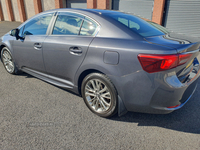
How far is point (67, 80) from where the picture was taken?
2896mm

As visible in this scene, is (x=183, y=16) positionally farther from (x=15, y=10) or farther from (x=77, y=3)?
(x=15, y=10)

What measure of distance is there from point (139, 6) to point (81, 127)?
11.6 meters

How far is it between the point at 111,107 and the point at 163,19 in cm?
1067

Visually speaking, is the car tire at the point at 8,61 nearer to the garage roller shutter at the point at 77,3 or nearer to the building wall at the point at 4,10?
A: the garage roller shutter at the point at 77,3

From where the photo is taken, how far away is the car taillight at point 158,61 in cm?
184

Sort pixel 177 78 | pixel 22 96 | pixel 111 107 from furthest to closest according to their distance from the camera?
1. pixel 22 96
2. pixel 111 107
3. pixel 177 78

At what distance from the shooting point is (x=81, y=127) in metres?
2.32

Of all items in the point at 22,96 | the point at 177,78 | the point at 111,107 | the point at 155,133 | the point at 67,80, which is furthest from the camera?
the point at 22,96

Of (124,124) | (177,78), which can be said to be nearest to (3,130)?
(124,124)

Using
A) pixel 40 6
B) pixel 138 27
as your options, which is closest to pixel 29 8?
pixel 40 6

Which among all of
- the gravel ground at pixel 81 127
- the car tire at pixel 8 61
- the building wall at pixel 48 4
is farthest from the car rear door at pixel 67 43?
the building wall at pixel 48 4

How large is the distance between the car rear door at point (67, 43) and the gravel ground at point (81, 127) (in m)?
0.61

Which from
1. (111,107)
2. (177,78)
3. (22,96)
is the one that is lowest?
(22,96)

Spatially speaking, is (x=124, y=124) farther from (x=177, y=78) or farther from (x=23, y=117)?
(x=23, y=117)
